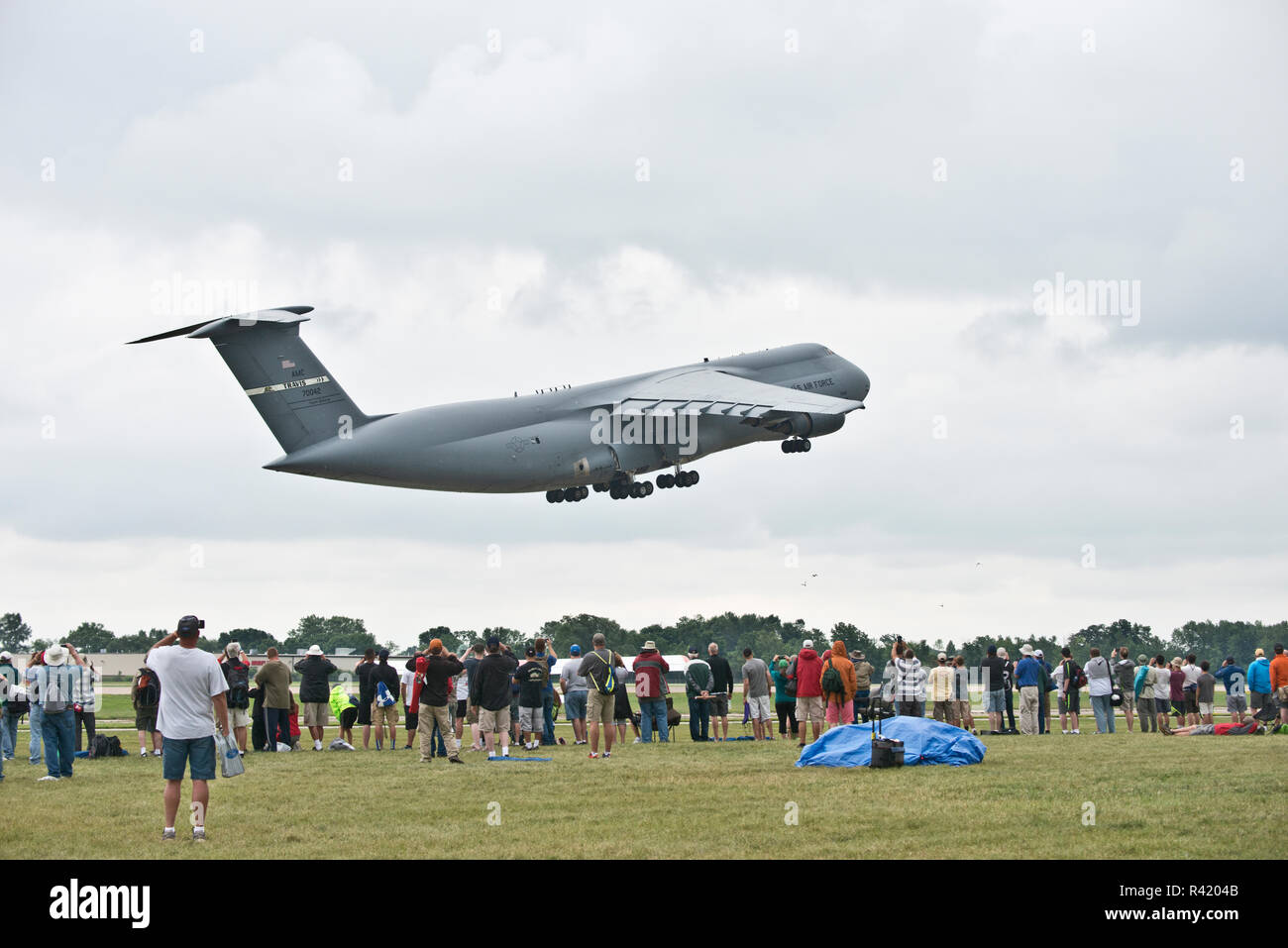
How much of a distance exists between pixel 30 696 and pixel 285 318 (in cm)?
1338

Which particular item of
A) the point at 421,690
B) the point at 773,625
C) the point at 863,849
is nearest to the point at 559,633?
the point at 773,625

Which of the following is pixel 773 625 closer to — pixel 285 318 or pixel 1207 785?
pixel 285 318

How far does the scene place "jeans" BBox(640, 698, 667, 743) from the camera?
2622cm

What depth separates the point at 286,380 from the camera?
1294 inches

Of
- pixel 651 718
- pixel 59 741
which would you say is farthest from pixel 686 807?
pixel 651 718

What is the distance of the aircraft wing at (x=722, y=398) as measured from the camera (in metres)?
37.6

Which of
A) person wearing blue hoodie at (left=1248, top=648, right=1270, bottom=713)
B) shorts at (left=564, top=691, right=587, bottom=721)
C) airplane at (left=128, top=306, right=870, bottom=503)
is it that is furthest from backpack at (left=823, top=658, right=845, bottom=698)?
airplane at (left=128, top=306, right=870, bottom=503)

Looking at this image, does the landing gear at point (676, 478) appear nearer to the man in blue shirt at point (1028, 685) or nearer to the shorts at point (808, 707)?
the man in blue shirt at point (1028, 685)

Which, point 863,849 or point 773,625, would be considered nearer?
point 863,849

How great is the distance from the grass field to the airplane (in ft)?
41.2

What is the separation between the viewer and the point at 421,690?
21703mm

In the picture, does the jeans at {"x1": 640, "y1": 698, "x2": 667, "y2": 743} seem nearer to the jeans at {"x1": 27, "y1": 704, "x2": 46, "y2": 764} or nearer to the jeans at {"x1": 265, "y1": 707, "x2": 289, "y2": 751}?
the jeans at {"x1": 265, "y1": 707, "x2": 289, "y2": 751}

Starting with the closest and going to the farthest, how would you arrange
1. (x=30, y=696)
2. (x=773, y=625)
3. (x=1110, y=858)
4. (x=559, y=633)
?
1. (x=1110, y=858)
2. (x=30, y=696)
3. (x=559, y=633)
4. (x=773, y=625)
